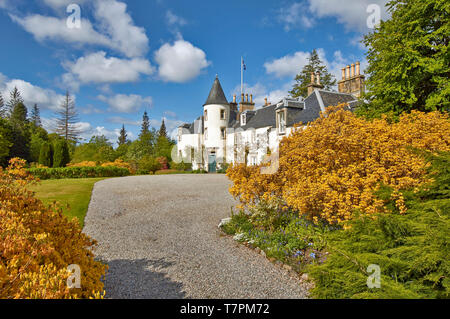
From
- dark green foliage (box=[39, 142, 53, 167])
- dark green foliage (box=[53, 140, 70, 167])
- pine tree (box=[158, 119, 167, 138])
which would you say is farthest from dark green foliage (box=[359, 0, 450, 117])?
pine tree (box=[158, 119, 167, 138])

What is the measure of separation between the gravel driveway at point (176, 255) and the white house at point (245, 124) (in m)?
13.5

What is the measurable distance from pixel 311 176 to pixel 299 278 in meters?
2.66

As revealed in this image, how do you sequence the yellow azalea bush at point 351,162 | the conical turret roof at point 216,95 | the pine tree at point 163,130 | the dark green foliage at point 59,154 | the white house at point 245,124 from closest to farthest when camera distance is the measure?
the yellow azalea bush at point 351,162, the white house at point 245,124, the dark green foliage at point 59,154, the conical turret roof at point 216,95, the pine tree at point 163,130

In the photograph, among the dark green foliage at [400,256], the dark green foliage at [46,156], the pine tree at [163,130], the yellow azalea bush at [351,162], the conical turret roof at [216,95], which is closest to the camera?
the dark green foliage at [400,256]

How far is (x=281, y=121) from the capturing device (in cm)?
2298

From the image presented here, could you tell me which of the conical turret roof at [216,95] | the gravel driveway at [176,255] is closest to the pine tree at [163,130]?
the conical turret roof at [216,95]

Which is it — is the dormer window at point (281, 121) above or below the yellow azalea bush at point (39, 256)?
above

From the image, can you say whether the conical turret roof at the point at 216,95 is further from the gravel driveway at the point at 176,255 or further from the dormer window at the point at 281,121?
the gravel driveway at the point at 176,255

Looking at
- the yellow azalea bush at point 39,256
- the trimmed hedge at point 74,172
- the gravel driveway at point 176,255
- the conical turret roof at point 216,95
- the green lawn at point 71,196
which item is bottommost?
the gravel driveway at point 176,255

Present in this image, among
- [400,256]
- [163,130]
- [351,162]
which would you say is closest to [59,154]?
[351,162]

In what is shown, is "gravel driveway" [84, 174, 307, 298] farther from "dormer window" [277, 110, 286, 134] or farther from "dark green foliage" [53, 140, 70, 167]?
"dark green foliage" [53, 140, 70, 167]

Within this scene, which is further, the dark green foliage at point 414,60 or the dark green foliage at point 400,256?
the dark green foliage at point 414,60

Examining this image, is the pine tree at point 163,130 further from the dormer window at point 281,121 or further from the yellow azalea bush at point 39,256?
the yellow azalea bush at point 39,256

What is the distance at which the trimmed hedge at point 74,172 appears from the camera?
790 inches
